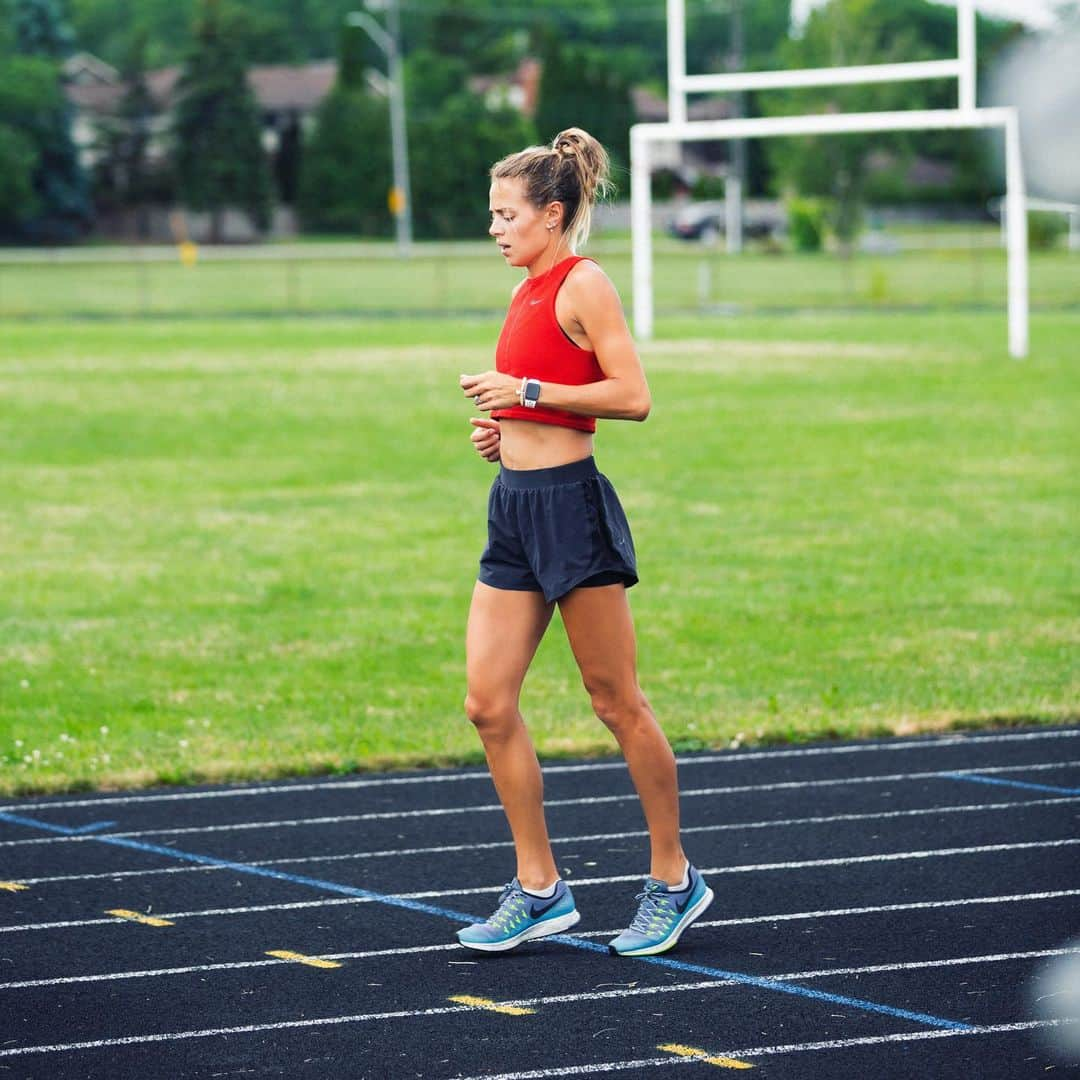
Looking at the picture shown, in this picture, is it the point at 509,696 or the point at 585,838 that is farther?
the point at 585,838

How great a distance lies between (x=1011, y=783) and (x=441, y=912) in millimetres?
2501

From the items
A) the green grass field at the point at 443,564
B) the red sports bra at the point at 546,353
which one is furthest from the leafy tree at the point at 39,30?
the red sports bra at the point at 546,353

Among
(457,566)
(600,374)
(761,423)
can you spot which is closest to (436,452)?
(761,423)

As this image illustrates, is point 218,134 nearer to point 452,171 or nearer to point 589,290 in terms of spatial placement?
point 452,171

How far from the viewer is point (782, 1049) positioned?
432 centimetres

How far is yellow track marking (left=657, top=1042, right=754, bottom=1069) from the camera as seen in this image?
423 centimetres

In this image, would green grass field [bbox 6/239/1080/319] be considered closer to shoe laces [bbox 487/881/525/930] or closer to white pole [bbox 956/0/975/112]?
white pole [bbox 956/0/975/112]

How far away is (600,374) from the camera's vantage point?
496 cm

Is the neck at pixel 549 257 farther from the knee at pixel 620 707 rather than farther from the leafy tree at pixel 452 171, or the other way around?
the leafy tree at pixel 452 171

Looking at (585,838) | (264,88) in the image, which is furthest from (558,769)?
(264,88)

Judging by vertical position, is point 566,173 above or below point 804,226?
below

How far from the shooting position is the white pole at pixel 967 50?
2205 centimetres

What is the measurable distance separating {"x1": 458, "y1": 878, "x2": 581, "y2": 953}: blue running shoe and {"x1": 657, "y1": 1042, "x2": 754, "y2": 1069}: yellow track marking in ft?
2.50

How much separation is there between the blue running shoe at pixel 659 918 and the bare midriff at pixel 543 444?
46.6 inches
